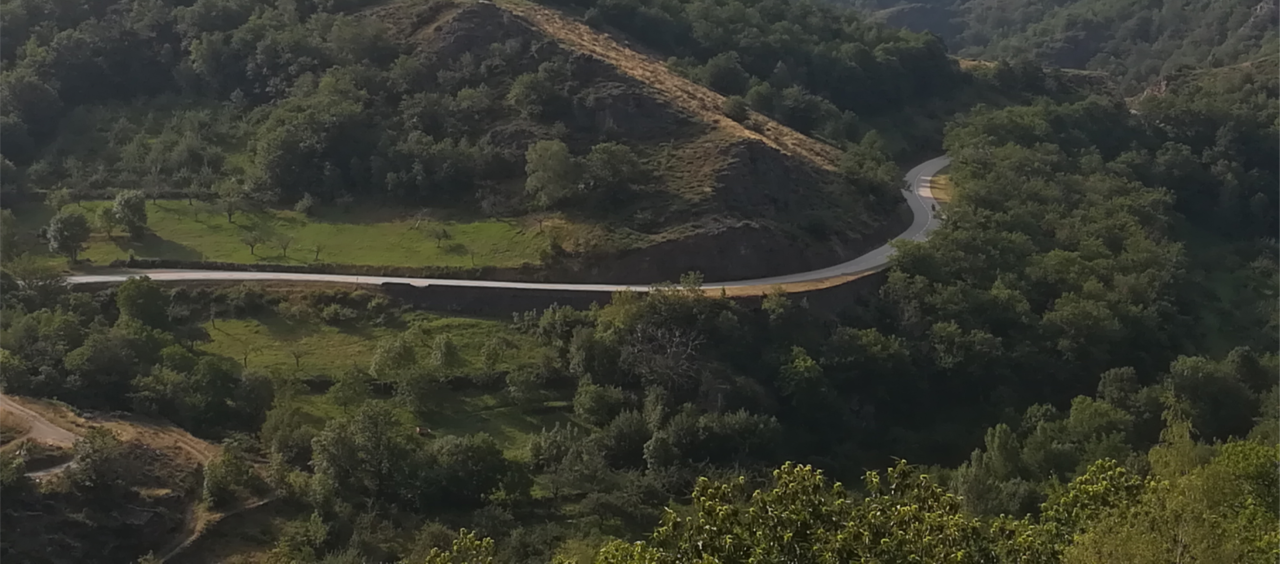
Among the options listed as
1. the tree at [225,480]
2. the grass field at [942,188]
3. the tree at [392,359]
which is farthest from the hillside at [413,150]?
the tree at [225,480]

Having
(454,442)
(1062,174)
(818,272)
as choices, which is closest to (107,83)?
(454,442)

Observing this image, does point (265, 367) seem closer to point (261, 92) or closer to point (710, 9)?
point (261, 92)

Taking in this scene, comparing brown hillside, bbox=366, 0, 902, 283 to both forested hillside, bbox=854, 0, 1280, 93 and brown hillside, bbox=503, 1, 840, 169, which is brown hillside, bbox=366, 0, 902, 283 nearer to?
brown hillside, bbox=503, 1, 840, 169

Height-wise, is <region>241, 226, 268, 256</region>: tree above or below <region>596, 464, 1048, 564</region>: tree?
below

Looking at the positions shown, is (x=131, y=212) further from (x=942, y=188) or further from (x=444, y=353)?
(x=942, y=188)

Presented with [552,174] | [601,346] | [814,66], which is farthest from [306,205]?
[814,66]

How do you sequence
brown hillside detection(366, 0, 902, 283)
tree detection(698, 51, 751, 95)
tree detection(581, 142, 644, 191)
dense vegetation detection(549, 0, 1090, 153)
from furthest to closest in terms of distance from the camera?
dense vegetation detection(549, 0, 1090, 153) → tree detection(698, 51, 751, 95) → tree detection(581, 142, 644, 191) → brown hillside detection(366, 0, 902, 283)

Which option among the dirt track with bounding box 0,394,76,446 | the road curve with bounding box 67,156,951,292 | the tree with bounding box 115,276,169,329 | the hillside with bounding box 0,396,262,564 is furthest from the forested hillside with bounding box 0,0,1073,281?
the hillside with bounding box 0,396,262,564
